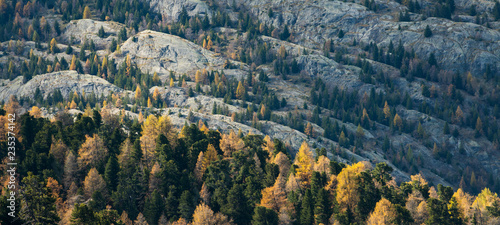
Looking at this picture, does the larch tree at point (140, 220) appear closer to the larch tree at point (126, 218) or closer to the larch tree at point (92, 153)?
the larch tree at point (126, 218)

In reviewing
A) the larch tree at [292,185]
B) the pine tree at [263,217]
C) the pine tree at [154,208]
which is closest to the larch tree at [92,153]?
the pine tree at [154,208]

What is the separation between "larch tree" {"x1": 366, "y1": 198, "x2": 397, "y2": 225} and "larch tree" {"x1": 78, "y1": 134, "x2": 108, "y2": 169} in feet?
223

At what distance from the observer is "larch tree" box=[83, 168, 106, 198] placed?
399 ft

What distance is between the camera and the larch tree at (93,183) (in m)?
122

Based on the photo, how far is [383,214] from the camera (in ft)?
376

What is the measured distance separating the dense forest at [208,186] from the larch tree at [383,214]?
21 centimetres

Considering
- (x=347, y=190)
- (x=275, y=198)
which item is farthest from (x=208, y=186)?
(x=347, y=190)

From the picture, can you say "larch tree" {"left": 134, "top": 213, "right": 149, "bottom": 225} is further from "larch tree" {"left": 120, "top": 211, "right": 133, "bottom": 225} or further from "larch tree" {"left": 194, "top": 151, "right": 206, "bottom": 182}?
"larch tree" {"left": 194, "top": 151, "right": 206, "bottom": 182}

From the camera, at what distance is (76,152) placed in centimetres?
14062

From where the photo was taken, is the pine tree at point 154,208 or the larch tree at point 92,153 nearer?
the pine tree at point 154,208

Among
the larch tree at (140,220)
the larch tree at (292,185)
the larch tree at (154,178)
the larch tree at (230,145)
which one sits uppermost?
the larch tree at (292,185)

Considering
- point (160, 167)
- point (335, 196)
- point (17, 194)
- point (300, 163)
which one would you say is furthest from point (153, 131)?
point (17, 194)

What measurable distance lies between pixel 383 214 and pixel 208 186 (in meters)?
42.2

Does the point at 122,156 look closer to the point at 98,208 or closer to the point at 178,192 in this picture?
the point at 178,192
